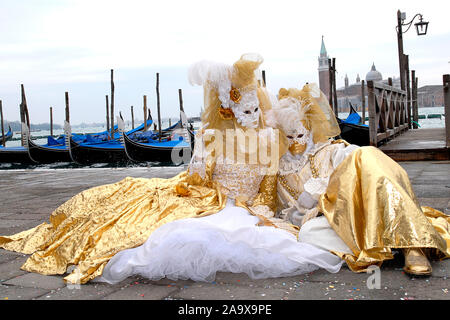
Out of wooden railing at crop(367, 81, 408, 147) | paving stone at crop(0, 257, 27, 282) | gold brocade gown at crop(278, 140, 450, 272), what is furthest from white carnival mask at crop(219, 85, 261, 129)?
wooden railing at crop(367, 81, 408, 147)

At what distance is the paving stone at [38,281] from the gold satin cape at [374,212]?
137 cm

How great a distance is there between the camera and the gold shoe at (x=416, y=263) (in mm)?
1963

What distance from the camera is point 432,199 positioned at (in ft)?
12.3

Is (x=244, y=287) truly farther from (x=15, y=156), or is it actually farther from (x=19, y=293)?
(x=15, y=156)

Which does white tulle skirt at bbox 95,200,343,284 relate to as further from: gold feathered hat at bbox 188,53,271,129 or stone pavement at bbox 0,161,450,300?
gold feathered hat at bbox 188,53,271,129

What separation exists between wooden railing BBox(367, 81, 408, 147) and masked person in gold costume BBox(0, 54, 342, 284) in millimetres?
5103

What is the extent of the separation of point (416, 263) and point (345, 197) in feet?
1.45

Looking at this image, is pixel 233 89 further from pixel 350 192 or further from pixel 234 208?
pixel 350 192

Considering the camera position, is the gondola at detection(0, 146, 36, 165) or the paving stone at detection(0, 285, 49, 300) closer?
the paving stone at detection(0, 285, 49, 300)

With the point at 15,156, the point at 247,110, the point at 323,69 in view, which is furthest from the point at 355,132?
the point at 323,69

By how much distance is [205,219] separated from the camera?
7.94 ft

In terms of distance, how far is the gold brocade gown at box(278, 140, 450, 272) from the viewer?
6.69 ft

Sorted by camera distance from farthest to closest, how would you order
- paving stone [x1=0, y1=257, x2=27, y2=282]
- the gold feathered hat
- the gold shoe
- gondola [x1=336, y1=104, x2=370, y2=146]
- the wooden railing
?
gondola [x1=336, y1=104, x2=370, y2=146] < the wooden railing < the gold feathered hat < paving stone [x1=0, y1=257, x2=27, y2=282] < the gold shoe
